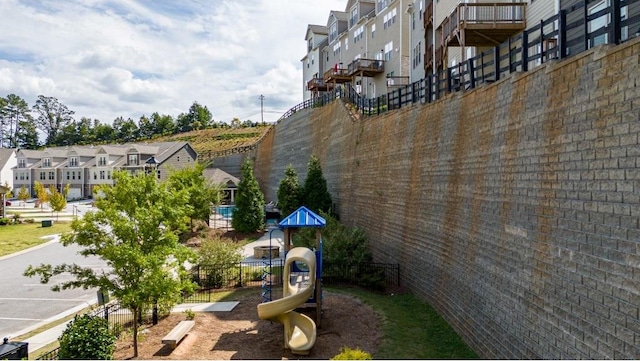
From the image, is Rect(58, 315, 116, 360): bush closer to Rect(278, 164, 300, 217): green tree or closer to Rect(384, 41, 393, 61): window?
Rect(278, 164, 300, 217): green tree

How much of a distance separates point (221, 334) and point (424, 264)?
290 inches

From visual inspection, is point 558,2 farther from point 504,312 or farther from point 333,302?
point 333,302

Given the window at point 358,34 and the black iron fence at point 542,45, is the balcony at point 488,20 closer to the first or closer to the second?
the black iron fence at point 542,45

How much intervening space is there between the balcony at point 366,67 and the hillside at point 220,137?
1640 inches

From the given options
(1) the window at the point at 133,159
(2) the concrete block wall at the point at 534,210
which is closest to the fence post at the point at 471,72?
(2) the concrete block wall at the point at 534,210

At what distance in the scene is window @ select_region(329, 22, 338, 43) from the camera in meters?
49.9

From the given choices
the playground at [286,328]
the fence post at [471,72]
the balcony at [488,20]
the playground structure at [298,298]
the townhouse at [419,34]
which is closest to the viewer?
the playground at [286,328]

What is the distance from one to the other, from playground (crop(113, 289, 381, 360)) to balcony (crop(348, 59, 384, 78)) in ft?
85.4

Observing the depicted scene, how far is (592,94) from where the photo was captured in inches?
311

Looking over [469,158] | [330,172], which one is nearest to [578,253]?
[469,158]

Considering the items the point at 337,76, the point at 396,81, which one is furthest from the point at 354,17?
the point at 396,81

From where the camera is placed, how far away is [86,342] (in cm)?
1031

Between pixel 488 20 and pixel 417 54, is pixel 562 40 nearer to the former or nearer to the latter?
pixel 488 20

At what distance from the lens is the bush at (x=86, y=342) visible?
1021 cm
